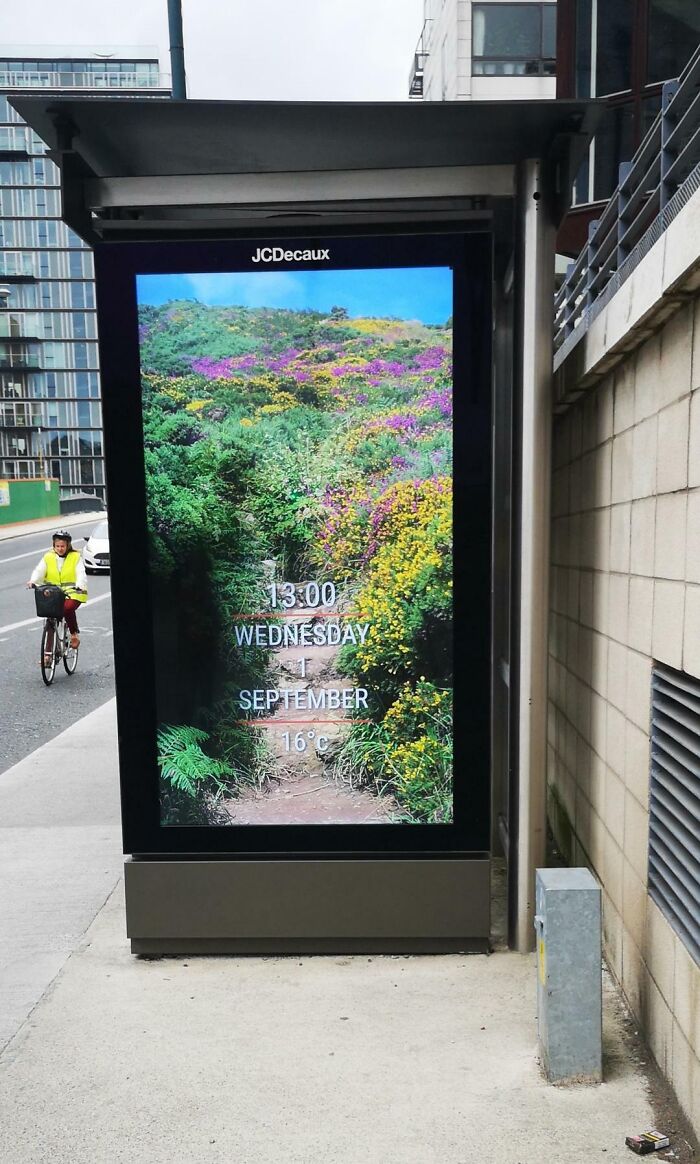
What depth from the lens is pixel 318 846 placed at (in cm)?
408

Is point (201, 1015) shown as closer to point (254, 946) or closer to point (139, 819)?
point (254, 946)

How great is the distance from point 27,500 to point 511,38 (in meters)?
33.3

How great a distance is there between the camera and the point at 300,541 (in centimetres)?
403

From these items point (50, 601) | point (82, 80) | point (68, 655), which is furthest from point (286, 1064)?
point (82, 80)

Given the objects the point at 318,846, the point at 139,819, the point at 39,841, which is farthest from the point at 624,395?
the point at 39,841

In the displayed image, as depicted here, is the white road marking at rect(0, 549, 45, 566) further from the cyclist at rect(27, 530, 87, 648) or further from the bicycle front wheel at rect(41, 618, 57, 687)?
the bicycle front wheel at rect(41, 618, 57, 687)

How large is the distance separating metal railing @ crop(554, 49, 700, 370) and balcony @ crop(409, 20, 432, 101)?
1322 inches

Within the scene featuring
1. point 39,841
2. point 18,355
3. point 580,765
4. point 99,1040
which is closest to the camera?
point 99,1040

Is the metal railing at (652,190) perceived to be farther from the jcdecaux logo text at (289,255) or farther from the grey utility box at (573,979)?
the grey utility box at (573,979)

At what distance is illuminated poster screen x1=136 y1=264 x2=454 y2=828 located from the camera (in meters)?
3.93

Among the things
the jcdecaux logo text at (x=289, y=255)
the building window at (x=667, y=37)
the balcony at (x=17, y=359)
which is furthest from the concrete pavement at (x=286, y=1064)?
the balcony at (x=17, y=359)

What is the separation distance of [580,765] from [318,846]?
1.41m

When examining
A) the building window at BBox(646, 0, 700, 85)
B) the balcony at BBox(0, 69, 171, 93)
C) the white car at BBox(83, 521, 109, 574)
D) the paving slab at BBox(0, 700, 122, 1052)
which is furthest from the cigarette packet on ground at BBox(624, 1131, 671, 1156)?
the balcony at BBox(0, 69, 171, 93)

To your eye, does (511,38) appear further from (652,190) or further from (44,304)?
(44,304)
